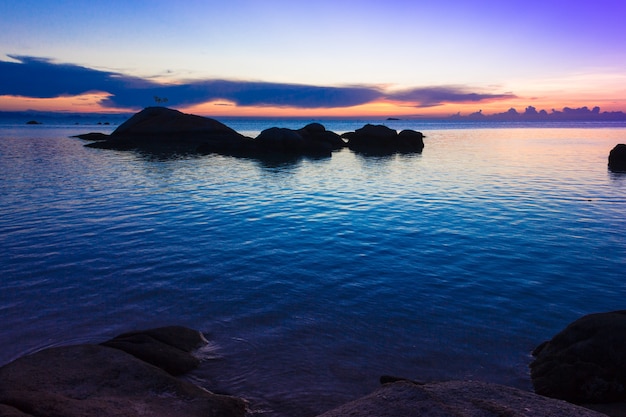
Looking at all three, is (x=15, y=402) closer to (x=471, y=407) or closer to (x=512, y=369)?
(x=471, y=407)

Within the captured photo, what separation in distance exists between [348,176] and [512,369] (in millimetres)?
22780

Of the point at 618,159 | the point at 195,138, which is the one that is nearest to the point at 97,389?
the point at 618,159

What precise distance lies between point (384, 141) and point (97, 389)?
54573mm

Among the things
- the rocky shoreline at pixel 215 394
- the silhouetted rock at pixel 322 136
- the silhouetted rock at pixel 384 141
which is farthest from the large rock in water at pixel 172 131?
the rocky shoreline at pixel 215 394

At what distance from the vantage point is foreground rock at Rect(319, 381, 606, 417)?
3.83 metres

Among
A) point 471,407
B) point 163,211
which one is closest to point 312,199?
point 163,211

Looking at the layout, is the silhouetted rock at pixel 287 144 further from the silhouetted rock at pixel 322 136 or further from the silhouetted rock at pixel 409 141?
the silhouetted rock at pixel 409 141

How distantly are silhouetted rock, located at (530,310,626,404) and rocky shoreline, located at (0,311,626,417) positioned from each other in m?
0.01

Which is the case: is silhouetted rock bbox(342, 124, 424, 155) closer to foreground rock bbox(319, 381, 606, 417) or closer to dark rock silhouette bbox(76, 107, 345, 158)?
dark rock silhouette bbox(76, 107, 345, 158)

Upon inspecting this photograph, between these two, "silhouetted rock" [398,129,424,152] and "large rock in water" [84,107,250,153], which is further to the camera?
"large rock in water" [84,107,250,153]

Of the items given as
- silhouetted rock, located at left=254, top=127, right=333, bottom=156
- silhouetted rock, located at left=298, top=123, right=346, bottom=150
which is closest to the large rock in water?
silhouetted rock, located at left=298, top=123, right=346, bottom=150

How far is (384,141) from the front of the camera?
56.5 metres

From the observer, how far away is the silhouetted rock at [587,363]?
16.9 feet

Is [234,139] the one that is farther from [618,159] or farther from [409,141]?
[618,159]
